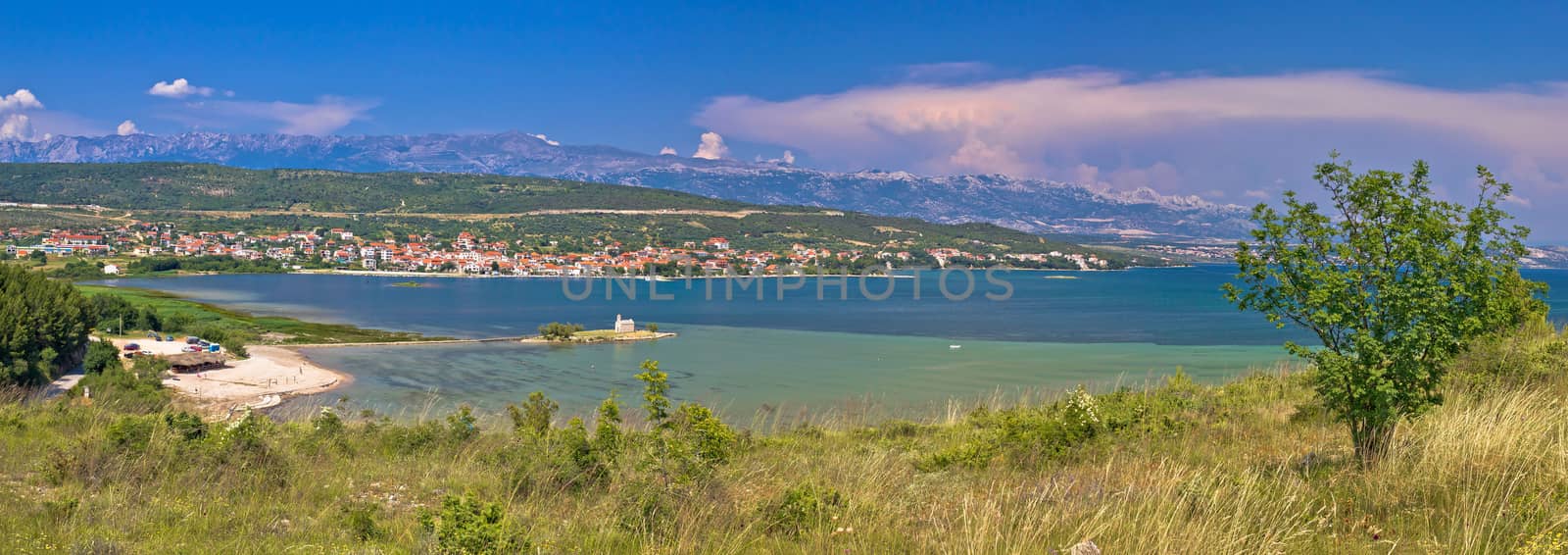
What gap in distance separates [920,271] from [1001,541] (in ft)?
425

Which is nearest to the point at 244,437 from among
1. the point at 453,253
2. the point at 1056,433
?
the point at 1056,433

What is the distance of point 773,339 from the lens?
49.8 metres

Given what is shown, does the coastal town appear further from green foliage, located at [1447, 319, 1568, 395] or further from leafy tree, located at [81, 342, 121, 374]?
green foliage, located at [1447, 319, 1568, 395]

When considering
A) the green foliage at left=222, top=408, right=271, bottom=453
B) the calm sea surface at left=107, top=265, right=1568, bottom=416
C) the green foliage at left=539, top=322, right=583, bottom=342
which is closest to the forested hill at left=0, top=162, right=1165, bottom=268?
the calm sea surface at left=107, top=265, right=1568, bottom=416

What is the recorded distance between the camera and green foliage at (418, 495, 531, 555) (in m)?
2.91

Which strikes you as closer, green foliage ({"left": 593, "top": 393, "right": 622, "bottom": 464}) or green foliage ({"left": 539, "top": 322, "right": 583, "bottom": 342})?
green foliage ({"left": 593, "top": 393, "right": 622, "bottom": 464})

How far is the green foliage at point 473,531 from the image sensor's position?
9.55ft

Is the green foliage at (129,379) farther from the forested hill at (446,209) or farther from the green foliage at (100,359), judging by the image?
the forested hill at (446,209)

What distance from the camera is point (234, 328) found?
45438 millimetres

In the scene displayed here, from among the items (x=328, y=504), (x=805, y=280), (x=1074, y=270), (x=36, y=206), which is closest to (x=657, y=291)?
(x=805, y=280)

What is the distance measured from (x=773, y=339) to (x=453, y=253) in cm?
8488

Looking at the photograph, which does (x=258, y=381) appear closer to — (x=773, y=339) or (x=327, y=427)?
(x=773, y=339)

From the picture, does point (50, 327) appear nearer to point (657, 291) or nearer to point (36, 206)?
point (657, 291)

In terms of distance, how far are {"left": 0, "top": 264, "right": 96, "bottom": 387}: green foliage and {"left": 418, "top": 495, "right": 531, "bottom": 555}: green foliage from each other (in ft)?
83.2
